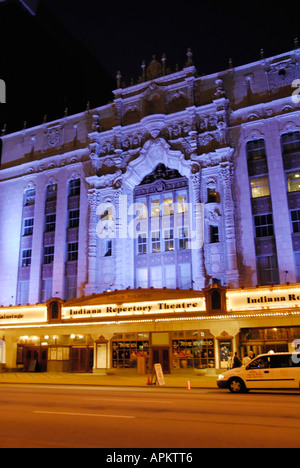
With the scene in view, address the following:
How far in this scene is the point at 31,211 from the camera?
3816 centimetres

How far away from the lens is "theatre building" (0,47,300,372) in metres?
26.6

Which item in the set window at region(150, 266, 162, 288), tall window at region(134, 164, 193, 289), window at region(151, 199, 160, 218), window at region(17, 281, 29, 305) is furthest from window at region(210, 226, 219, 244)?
window at region(17, 281, 29, 305)

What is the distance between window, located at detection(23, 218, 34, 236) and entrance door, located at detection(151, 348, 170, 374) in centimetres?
1736

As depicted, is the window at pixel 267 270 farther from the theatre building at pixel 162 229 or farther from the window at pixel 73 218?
the window at pixel 73 218

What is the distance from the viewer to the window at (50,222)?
3662cm

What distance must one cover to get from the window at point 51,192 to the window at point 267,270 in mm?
20552

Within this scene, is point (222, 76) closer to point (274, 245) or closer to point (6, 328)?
point (274, 245)

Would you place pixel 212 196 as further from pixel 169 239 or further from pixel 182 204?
pixel 169 239

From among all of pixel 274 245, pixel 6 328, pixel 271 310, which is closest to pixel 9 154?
pixel 6 328

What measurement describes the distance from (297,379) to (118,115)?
27.8m

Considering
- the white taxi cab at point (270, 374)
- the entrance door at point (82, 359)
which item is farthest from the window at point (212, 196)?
the white taxi cab at point (270, 374)

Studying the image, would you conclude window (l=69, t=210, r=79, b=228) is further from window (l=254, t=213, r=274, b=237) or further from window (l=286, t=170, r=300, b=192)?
window (l=286, t=170, r=300, b=192)

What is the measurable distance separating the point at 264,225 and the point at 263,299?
7477mm
